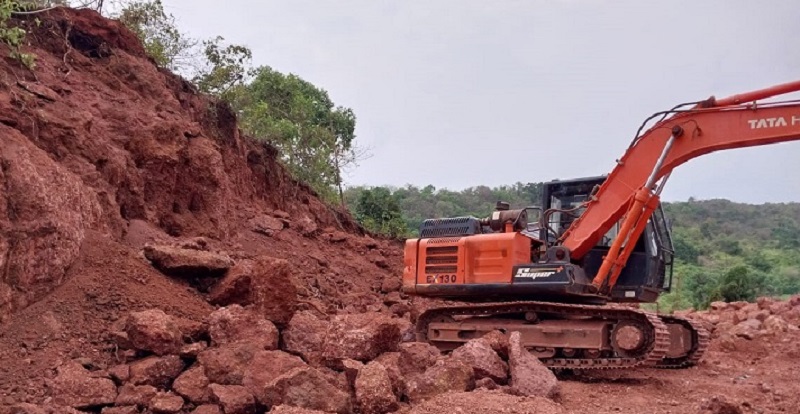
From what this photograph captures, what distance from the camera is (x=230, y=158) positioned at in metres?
13.7

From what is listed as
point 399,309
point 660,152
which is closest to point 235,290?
point 399,309

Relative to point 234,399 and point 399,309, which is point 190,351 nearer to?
point 234,399

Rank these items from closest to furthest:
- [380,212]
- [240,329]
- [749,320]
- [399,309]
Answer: [240,329] < [399,309] < [749,320] < [380,212]

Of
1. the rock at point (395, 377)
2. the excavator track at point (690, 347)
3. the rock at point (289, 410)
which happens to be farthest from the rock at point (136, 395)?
the excavator track at point (690, 347)

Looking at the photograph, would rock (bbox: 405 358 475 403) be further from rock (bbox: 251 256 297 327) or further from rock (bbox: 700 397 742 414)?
rock (bbox: 700 397 742 414)

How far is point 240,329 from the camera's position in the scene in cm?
624

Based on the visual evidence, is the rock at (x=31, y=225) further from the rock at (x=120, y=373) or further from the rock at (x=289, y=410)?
the rock at (x=289, y=410)

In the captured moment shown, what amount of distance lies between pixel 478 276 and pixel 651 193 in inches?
90.9

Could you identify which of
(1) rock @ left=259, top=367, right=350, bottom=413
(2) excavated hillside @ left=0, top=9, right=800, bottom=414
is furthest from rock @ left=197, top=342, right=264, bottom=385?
(1) rock @ left=259, top=367, right=350, bottom=413

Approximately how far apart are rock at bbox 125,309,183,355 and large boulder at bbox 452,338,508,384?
2412 mm

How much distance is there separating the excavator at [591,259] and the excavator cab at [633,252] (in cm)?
1

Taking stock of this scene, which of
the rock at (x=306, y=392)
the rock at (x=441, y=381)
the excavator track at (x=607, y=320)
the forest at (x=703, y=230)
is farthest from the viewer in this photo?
the forest at (x=703, y=230)

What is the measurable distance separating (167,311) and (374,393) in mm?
2625

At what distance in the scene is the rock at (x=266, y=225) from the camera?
13.1 meters
